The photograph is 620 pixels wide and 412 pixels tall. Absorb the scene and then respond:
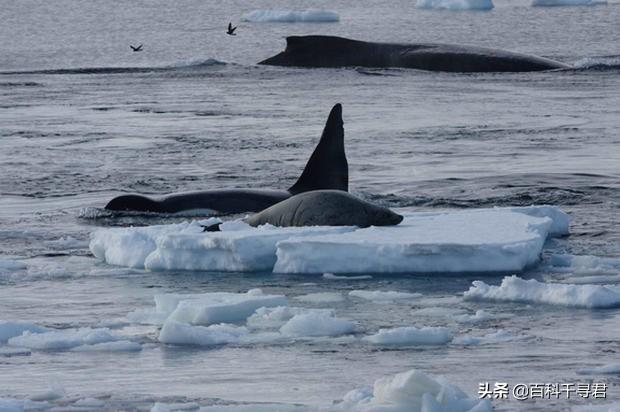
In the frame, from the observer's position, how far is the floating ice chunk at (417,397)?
7.49 metres

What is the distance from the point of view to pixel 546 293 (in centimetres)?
1059

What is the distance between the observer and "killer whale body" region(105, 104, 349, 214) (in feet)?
48.5

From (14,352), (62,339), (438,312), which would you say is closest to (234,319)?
(62,339)

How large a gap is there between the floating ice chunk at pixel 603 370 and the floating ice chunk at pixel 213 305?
2.42m

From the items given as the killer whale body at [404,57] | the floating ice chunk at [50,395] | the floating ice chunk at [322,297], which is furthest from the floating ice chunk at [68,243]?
the killer whale body at [404,57]

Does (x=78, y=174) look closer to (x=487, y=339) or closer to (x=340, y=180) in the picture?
(x=340, y=180)

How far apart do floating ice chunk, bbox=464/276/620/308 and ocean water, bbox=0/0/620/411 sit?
13 cm

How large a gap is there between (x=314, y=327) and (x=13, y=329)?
1.86 meters

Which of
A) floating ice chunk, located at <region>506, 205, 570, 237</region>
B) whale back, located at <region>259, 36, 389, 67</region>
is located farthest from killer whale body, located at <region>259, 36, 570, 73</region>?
floating ice chunk, located at <region>506, 205, 570, 237</region>

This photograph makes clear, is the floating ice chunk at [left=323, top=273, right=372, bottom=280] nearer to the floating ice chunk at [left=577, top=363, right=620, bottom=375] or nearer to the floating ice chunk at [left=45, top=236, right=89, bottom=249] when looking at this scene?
the floating ice chunk at [left=45, top=236, right=89, bottom=249]

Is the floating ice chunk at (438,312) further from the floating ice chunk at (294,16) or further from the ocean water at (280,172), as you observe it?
the floating ice chunk at (294,16)

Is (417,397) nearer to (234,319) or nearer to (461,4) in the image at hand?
(234,319)

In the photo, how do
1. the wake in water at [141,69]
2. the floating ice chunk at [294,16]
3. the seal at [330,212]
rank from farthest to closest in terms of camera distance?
the floating ice chunk at [294,16] < the wake in water at [141,69] < the seal at [330,212]

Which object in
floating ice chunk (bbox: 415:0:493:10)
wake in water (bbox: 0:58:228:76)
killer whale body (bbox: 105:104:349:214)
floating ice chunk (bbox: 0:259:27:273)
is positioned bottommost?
wake in water (bbox: 0:58:228:76)
